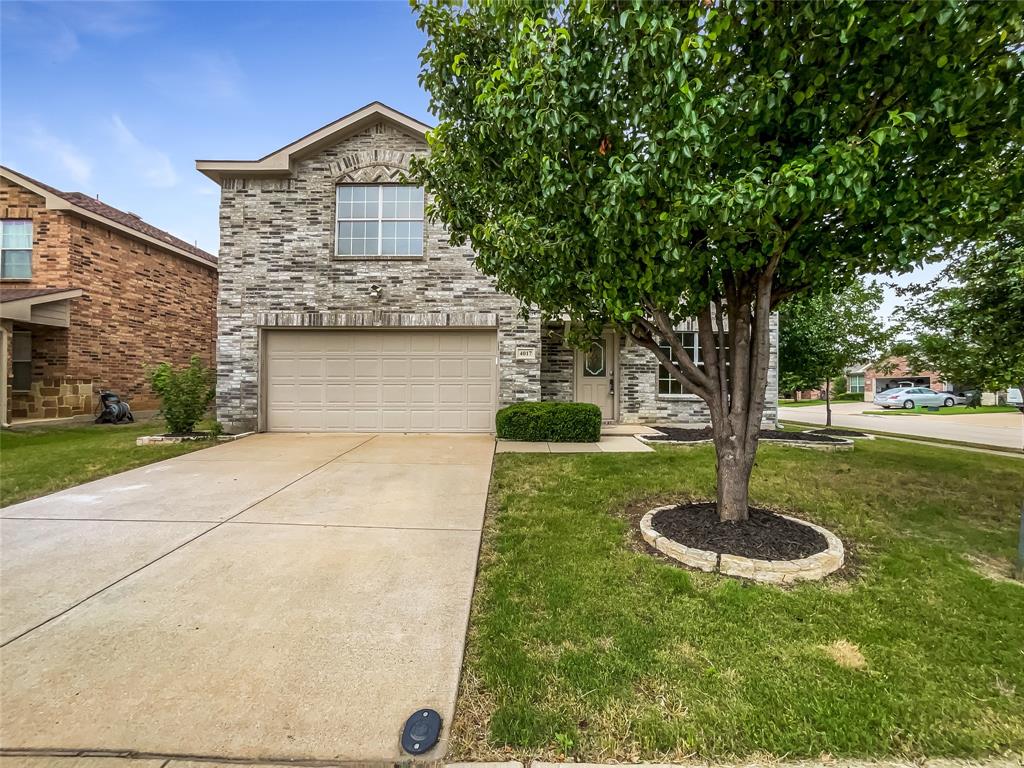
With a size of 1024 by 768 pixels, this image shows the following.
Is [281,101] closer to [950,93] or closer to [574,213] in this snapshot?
[574,213]

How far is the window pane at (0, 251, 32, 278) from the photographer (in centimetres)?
1156

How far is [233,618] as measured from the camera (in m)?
2.61

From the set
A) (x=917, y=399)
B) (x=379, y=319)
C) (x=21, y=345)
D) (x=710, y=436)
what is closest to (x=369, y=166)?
(x=379, y=319)

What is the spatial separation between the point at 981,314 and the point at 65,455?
45.0 feet

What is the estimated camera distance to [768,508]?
4.60m

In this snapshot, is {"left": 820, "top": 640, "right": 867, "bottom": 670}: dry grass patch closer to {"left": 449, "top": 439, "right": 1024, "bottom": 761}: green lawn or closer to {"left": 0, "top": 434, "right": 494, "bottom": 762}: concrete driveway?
{"left": 449, "top": 439, "right": 1024, "bottom": 761}: green lawn

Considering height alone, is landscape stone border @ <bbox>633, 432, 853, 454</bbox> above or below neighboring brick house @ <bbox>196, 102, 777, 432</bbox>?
below

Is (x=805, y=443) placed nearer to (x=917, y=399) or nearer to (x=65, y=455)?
(x=65, y=455)

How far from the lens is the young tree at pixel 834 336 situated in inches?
423

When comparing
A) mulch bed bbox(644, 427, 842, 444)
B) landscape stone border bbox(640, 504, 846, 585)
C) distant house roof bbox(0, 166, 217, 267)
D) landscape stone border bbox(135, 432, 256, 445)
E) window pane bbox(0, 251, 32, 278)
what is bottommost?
landscape stone border bbox(640, 504, 846, 585)

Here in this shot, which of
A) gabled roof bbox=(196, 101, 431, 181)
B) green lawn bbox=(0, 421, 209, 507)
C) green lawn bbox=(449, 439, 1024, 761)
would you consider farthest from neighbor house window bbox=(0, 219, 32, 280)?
green lawn bbox=(449, 439, 1024, 761)

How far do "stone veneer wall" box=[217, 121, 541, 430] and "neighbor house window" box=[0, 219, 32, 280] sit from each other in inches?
274

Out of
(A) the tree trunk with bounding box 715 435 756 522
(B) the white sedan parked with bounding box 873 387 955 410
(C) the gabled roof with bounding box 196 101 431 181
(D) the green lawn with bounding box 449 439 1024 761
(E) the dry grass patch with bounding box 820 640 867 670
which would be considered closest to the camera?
(D) the green lawn with bounding box 449 439 1024 761

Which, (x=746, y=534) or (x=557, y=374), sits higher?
(x=557, y=374)
